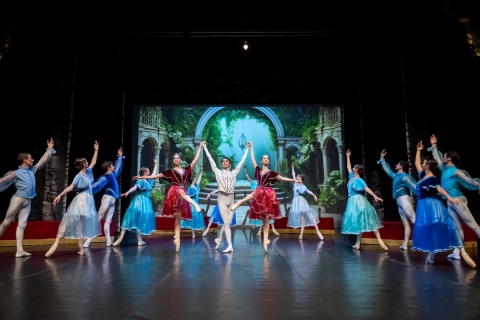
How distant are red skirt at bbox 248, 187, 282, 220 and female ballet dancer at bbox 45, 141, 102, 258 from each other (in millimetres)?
2535

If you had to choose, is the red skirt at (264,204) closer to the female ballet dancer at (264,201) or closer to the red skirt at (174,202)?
the female ballet dancer at (264,201)

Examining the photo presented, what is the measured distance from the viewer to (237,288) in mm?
2867

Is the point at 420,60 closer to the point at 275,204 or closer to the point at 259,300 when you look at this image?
the point at 275,204

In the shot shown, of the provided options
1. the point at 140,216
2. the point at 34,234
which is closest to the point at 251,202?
the point at 140,216

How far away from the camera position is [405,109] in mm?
8547

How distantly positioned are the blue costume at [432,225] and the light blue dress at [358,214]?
130cm

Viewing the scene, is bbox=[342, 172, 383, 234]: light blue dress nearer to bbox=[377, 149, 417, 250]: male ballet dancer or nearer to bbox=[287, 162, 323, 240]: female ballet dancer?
bbox=[377, 149, 417, 250]: male ballet dancer

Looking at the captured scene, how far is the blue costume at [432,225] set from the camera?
4.11m

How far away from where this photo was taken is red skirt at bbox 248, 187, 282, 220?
5.31m

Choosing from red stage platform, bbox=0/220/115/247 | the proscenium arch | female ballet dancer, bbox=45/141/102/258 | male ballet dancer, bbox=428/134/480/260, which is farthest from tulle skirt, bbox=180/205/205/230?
male ballet dancer, bbox=428/134/480/260

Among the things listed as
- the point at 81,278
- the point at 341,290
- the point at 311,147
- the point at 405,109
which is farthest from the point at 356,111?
the point at 81,278

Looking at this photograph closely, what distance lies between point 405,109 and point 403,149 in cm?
106

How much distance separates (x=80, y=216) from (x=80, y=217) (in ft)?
0.05

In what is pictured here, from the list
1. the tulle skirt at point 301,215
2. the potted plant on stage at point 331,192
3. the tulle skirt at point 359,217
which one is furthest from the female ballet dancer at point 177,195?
the potted plant on stage at point 331,192
